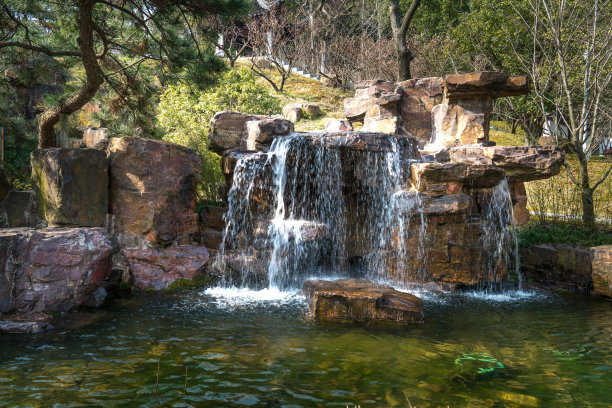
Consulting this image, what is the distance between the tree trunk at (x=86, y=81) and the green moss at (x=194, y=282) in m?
4.23

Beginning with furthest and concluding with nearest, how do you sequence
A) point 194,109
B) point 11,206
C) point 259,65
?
point 259,65
point 194,109
point 11,206

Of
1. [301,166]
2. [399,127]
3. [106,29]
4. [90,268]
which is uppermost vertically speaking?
[106,29]

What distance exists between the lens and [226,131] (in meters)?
9.79

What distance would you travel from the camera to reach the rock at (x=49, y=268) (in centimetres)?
602

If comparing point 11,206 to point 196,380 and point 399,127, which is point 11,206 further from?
point 399,127

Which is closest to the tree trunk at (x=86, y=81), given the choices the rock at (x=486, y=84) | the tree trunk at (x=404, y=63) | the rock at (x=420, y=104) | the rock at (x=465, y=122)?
the rock at (x=420, y=104)

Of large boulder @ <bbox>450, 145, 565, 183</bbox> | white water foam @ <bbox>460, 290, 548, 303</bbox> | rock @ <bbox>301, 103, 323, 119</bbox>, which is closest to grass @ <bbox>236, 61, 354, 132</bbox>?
rock @ <bbox>301, 103, 323, 119</bbox>

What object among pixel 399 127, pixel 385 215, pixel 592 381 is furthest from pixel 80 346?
pixel 399 127

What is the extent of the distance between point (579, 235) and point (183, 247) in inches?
306

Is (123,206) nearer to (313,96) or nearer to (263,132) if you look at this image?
(263,132)

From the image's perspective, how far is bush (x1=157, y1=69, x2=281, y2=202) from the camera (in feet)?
37.4

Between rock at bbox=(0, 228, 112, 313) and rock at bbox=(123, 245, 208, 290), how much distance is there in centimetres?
126

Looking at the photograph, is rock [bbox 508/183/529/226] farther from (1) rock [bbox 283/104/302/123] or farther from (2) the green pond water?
(1) rock [bbox 283/104/302/123]

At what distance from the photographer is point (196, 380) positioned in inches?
167
